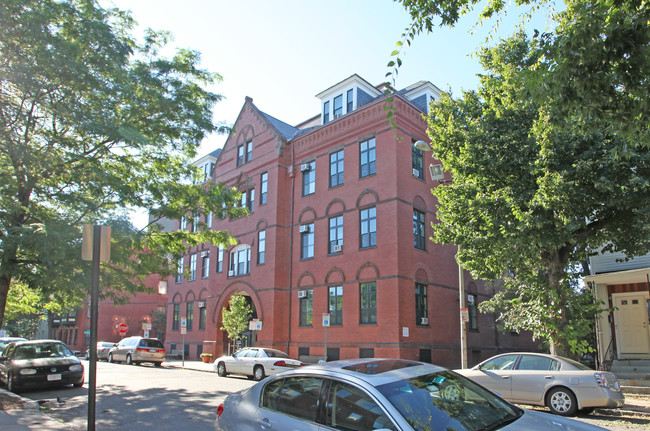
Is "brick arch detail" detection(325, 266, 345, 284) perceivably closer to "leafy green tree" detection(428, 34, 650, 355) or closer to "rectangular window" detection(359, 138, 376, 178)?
"rectangular window" detection(359, 138, 376, 178)

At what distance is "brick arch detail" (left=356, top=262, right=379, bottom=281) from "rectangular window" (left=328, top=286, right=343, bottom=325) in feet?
4.85

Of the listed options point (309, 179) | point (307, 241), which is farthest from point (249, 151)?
point (307, 241)

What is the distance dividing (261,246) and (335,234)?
576 cm

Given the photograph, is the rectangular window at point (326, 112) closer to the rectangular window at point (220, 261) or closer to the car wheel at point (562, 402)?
the rectangular window at point (220, 261)

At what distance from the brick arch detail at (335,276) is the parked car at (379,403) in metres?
19.3

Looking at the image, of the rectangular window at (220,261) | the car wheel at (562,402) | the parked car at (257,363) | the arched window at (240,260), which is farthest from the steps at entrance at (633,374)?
the rectangular window at (220,261)

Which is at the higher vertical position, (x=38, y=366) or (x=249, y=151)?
(x=249, y=151)

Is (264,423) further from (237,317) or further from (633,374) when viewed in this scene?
(237,317)

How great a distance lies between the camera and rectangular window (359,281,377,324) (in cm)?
2253

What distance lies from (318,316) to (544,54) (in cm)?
2009

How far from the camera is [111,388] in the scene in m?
14.8

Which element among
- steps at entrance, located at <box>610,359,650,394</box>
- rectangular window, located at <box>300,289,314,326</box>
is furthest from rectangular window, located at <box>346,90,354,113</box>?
steps at entrance, located at <box>610,359,650,394</box>

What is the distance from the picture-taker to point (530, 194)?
1177 centimetres

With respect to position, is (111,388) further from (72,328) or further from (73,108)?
(72,328)
